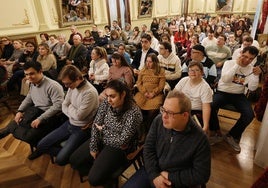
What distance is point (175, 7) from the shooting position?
14.1 m

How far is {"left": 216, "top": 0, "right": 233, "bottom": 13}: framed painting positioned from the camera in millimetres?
14074

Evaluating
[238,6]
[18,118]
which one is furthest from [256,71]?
[238,6]

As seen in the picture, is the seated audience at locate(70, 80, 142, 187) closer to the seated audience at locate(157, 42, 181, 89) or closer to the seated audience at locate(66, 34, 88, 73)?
the seated audience at locate(157, 42, 181, 89)

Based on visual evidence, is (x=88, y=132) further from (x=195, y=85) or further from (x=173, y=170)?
(x=195, y=85)

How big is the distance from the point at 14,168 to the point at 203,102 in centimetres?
249

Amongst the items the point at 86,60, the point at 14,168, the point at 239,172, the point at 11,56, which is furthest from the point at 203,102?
the point at 11,56

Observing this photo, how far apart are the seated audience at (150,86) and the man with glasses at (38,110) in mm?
1072

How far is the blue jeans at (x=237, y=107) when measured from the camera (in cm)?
259

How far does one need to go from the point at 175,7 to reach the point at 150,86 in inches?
509

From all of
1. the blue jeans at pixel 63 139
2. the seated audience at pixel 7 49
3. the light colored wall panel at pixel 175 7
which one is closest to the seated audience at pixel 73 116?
the blue jeans at pixel 63 139

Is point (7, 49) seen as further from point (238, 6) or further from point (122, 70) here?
point (238, 6)

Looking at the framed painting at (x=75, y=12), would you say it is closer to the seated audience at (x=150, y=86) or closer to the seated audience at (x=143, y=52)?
the seated audience at (x=143, y=52)

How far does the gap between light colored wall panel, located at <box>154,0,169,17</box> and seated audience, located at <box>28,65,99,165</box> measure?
11.2m

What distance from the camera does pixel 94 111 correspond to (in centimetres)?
229
